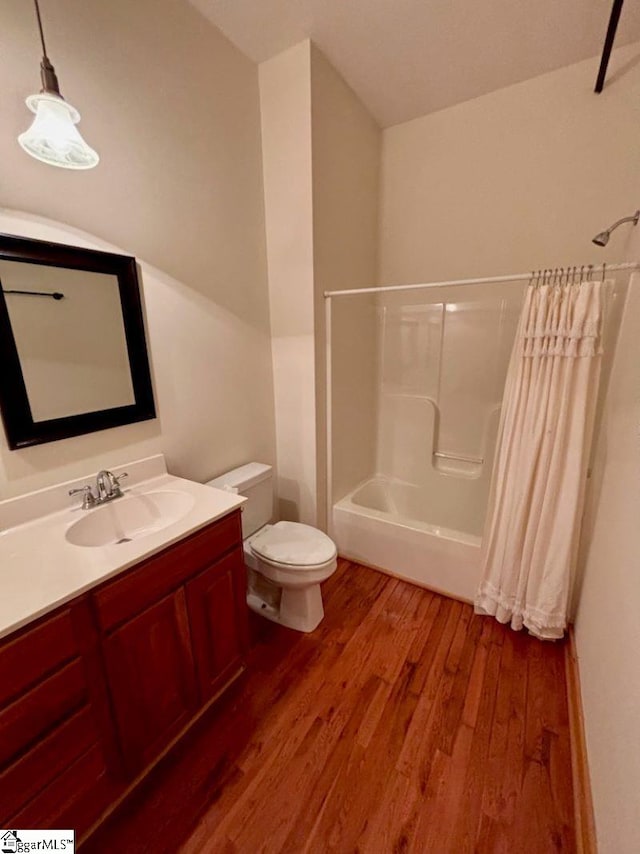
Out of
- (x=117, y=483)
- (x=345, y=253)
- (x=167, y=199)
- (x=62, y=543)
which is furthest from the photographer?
(x=345, y=253)

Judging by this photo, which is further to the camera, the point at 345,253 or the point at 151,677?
the point at 345,253

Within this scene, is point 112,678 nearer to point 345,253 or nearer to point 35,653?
point 35,653

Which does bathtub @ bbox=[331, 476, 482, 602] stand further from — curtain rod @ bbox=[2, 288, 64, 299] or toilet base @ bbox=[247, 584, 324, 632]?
curtain rod @ bbox=[2, 288, 64, 299]

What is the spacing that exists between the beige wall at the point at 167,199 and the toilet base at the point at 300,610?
76cm

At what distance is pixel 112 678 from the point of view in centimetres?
97

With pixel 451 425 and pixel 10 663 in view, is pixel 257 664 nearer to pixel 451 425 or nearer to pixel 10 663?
pixel 10 663

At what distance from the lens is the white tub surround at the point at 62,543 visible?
2.72 feet

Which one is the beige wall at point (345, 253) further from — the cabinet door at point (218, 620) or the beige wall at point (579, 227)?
the cabinet door at point (218, 620)

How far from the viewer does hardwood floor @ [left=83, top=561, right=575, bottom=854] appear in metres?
1.04

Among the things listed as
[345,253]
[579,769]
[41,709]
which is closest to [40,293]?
[41,709]

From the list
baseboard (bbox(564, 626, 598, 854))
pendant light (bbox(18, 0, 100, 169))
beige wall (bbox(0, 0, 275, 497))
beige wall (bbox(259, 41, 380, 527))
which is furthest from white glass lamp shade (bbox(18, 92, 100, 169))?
baseboard (bbox(564, 626, 598, 854))

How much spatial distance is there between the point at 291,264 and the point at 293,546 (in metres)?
1.52

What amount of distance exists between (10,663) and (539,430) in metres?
1.91

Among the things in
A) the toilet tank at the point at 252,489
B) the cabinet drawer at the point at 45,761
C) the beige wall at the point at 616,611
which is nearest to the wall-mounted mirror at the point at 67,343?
the toilet tank at the point at 252,489
